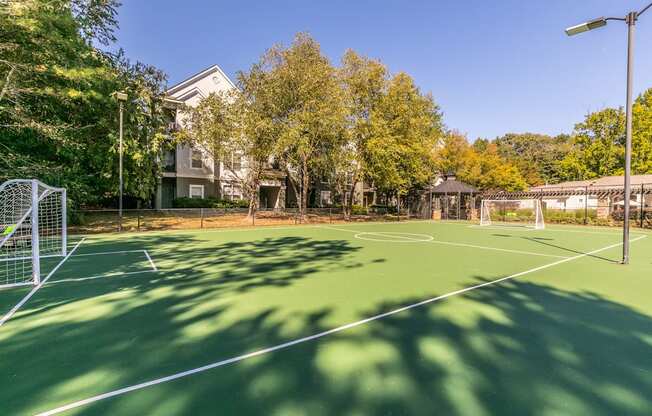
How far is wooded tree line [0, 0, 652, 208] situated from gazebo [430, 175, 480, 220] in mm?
2990

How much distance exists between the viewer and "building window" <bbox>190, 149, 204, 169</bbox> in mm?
25656

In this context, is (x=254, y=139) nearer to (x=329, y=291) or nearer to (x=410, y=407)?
(x=329, y=291)

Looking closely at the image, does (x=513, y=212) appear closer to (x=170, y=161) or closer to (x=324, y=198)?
(x=324, y=198)

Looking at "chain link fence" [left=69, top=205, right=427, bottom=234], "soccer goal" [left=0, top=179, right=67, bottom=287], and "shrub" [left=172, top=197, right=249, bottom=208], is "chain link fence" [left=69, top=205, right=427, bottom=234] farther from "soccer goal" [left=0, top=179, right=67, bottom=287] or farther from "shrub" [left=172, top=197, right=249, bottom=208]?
"soccer goal" [left=0, top=179, right=67, bottom=287]

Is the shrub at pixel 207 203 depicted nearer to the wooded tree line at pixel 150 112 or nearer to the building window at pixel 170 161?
the building window at pixel 170 161

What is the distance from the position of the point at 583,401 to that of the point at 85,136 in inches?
763

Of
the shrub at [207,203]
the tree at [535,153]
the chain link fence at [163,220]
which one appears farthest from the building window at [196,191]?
the tree at [535,153]

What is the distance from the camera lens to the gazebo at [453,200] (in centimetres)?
2542

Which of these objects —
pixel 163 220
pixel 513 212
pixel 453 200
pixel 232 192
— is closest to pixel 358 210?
pixel 453 200

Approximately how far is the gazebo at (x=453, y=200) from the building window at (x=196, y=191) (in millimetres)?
19215

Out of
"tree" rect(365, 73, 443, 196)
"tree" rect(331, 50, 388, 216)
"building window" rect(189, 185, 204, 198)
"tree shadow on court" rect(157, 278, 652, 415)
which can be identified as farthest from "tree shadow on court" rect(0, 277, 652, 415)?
"building window" rect(189, 185, 204, 198)

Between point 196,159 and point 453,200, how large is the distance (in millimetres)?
21801

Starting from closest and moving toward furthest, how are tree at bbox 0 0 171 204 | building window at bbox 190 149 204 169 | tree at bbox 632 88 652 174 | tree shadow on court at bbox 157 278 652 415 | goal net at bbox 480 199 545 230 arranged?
tree shadow on court at bbox 157 278 652 415
tree at bbox 0 0 171 204
goal net at bbox 480 199 545 230
building window at bbox 190 149 204 169
tree at bbox 632 88 652 174

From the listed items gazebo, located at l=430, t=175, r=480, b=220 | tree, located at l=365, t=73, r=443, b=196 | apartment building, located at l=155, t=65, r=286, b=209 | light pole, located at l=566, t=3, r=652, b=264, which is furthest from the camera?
gazebo, located at l=430, t=175, r=480, b=220
